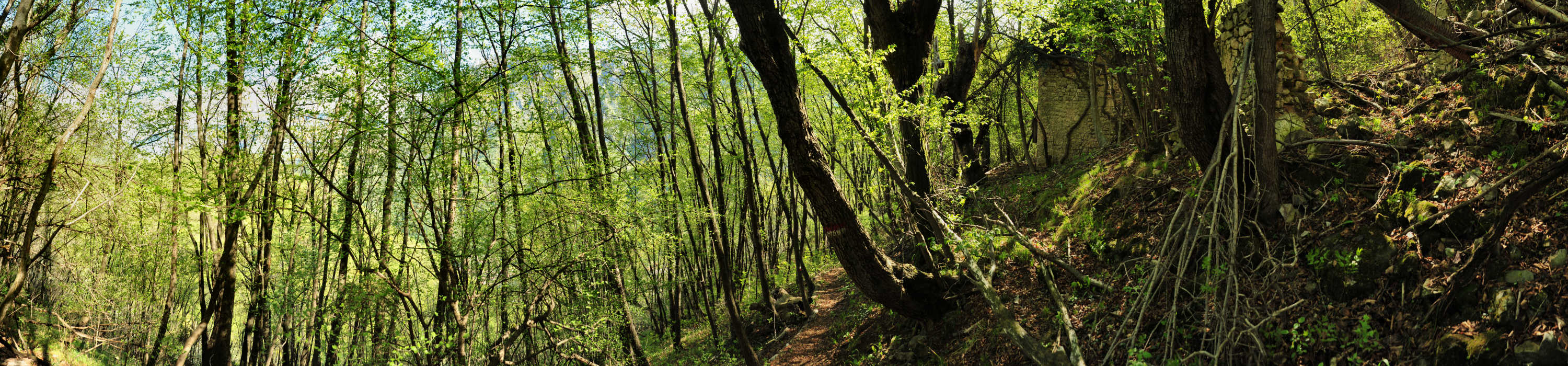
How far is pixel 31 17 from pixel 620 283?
5.12 m

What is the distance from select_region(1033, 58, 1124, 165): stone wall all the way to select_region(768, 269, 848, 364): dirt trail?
4.38 m

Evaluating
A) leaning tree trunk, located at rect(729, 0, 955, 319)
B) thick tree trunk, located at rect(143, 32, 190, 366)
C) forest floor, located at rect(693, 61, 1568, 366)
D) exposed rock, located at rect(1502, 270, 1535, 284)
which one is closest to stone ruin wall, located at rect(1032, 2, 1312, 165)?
forest floor, located at rect(693, 61, 1568, 366)

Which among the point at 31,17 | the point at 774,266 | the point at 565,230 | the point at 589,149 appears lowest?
the point at 774,266

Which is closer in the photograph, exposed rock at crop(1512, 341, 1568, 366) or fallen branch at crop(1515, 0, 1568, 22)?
exposed rock at crop(1512, 341, 1568, 366)

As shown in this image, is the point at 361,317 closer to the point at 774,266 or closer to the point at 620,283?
the point at 620,283

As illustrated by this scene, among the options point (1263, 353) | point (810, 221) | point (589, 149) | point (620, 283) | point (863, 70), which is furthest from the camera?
point (810, 221)

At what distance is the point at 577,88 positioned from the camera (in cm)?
1119

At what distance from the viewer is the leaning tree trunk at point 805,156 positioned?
495 cm

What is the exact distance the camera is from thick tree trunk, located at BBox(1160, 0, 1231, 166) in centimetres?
393

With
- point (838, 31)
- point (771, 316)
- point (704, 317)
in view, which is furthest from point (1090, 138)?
point (704, 317)

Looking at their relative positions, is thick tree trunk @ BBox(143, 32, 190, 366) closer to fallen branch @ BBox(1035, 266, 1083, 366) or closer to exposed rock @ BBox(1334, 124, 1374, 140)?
fallen branch @ BBox(1035, 266, 1083, 366)

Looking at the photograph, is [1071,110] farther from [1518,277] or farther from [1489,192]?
[1518,277]

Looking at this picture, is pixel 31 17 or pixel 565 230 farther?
pixel 565 230

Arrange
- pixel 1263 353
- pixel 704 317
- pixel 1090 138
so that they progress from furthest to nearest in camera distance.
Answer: pixel 704 317 < pixel 1090 138 < pixel 1263 353
